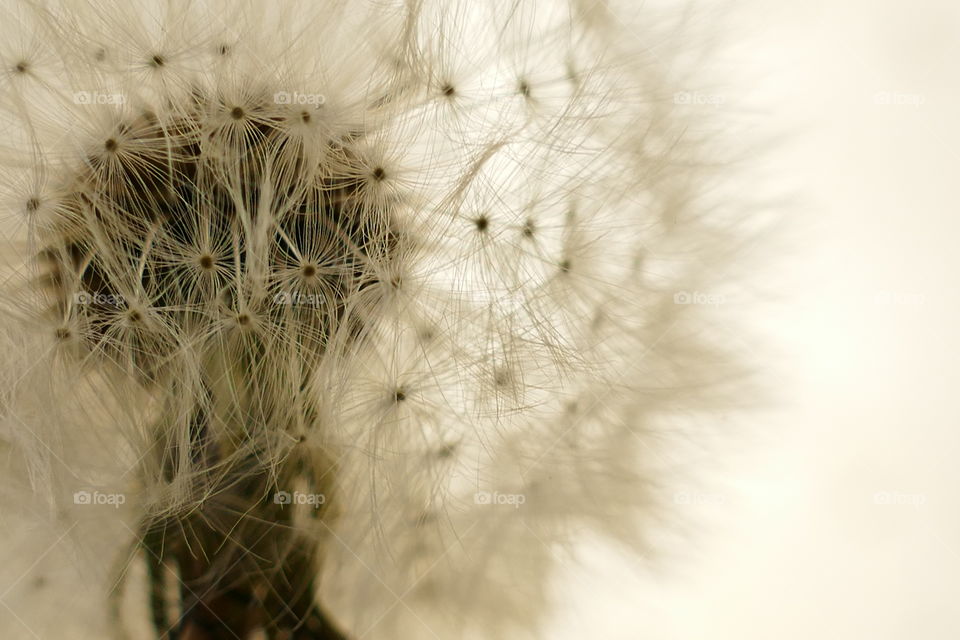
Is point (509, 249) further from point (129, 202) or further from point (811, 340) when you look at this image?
point (811, 340)

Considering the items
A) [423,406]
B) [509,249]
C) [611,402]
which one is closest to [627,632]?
[611,402]

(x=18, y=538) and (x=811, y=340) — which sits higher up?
(x=811, y=340)

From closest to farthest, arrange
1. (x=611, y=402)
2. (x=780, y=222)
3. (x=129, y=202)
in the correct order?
(x=129, y=202), (x=611, y=402), (x=780, y=222)

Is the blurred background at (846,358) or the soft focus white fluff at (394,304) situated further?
the blurred background at (846,358)

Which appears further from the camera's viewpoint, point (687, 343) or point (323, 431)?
point (687, 343)

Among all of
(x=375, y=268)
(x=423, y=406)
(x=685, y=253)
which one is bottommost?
(x=423, y=406)
